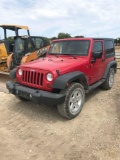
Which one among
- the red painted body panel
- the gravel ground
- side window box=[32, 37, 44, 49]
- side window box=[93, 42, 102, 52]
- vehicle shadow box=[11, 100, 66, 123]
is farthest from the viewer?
side window box=[32, 37, 44, 49]

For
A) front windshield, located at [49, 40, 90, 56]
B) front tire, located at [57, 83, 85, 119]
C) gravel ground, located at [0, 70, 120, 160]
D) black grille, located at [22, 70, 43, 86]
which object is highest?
front windshield, located at [49, 40, 90, 56]

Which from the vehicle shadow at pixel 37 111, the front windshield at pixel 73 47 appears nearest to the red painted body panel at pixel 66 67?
the front windshield at pixel 73 47

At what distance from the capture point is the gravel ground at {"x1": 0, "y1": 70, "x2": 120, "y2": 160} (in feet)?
10.7

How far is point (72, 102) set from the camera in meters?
4.45

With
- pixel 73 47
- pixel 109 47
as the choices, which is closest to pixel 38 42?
pixel 109 47

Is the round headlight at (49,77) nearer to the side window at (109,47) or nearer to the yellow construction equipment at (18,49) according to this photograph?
the side window at (109,47)

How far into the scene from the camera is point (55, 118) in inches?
179

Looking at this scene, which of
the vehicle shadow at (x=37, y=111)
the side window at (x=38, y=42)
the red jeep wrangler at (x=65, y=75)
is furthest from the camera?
the side window at (x=38, y=42)

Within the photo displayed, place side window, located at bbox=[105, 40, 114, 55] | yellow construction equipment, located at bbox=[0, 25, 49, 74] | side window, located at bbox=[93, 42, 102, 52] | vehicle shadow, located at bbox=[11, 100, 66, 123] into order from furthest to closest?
yellow construction equipment, located at bbox=[0, 25, 49, 74], side window, located at bbox=[105, 40, 114, 55], side window, located at bbox=[93, 42, 102, 52], vehicle shadow, located at bbox=[11, 100, 66, 123]

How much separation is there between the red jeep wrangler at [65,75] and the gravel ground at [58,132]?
1.34 feet

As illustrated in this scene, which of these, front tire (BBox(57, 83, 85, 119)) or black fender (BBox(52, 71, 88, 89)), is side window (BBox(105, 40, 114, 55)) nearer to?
black fender (BBox(52, 71, 88, 89))

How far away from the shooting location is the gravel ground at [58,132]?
10.7ft

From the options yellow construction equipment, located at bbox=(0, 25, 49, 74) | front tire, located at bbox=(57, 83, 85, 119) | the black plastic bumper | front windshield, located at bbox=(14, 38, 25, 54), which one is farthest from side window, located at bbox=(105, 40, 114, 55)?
front windshield, located at bbox=(14, 38, 25, 54)

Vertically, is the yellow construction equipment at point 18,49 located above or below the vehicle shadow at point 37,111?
above
